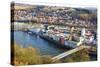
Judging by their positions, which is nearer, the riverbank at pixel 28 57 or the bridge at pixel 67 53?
the riverbank at pixel 28 57

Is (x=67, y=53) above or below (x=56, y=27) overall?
below

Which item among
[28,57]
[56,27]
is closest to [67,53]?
[56,27]

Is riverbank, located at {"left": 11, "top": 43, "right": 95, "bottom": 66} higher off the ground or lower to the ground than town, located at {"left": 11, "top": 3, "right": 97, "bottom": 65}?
lower

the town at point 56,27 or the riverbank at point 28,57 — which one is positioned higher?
the town at point 56,27

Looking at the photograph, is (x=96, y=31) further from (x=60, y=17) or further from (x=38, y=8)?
(x=38, y=8)

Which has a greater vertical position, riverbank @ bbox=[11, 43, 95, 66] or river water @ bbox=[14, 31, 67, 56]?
river water @ bbox=[14, 31, 67, 56]

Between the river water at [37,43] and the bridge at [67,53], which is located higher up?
the river water at [37,43]

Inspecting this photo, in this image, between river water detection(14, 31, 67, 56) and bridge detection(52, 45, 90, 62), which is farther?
bridge detection(52, 45, 90, 62)

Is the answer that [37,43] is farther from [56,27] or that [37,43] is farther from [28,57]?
[56,27]

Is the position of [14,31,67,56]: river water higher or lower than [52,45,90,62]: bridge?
higher
